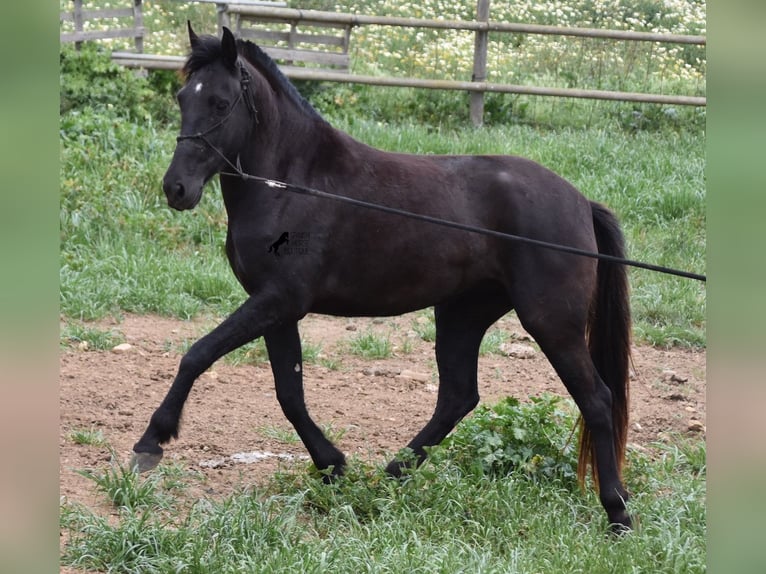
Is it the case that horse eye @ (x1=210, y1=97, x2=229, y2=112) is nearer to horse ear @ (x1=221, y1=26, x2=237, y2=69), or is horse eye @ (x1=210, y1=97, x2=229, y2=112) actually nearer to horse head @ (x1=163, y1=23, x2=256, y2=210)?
horse head @ (x1=163, y1=23, x2=256, y2=210)

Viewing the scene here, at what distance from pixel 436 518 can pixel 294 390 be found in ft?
3.07

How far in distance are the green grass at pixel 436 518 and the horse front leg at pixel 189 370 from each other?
17cm

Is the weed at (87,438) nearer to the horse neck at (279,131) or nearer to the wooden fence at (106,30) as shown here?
the horse neck at (279,131)

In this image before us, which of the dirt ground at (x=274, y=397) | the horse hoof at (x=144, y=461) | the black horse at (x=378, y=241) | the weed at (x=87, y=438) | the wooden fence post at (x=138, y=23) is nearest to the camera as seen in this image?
the horse hoof at (x=144, y=461)

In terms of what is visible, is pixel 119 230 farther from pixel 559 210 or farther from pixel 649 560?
pixel 649 560

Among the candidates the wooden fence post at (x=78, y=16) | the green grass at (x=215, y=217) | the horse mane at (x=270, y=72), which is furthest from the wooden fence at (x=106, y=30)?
the horse mane at (x=270, y=72)

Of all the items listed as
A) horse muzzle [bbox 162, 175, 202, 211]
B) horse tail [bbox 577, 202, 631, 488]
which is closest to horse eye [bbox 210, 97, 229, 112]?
horse muzzle [bbox 162, 175, 202, 211]

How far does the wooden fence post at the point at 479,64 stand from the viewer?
39.5 ft

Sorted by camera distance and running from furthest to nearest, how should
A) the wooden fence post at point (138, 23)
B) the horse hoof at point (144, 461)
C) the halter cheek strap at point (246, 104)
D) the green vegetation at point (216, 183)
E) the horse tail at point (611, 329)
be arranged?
the wooden fence post at point (138, 23) < the green vegetation at point (216, 183) < the horse tail at point (611, 329) < the halter cheek strap at point (246, 104) < the horse hoof at point (144, 461)

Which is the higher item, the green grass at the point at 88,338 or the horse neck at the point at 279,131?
the horse neck at the point at 279,131

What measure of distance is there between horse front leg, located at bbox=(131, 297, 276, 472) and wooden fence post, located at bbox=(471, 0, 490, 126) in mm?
8164

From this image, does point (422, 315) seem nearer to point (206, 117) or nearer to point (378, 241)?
point (378, 241)

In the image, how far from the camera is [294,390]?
4656 millimetres
